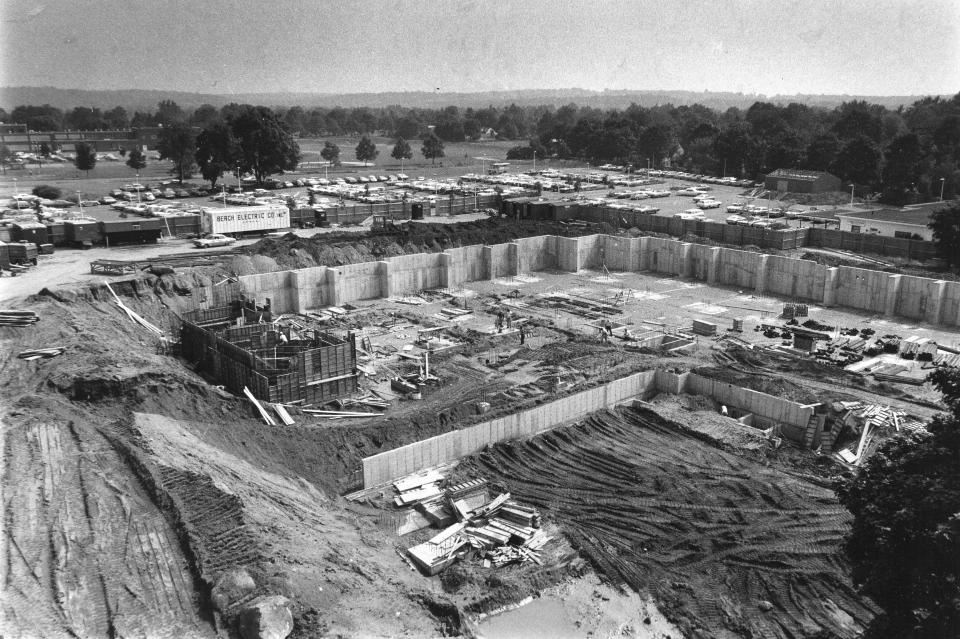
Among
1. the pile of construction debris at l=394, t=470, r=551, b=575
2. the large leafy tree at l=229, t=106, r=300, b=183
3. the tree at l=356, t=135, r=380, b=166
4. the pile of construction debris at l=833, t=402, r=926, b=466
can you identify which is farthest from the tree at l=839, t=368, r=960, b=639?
the tree at l=356, t=135, r=380, b=166

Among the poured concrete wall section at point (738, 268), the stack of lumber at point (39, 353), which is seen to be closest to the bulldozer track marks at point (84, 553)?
the stack of lumber at point (39, 353)

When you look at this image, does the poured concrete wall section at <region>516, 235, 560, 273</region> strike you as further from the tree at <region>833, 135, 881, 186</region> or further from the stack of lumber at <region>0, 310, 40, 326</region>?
the tree at <region>833, 135, 881, 186</region>

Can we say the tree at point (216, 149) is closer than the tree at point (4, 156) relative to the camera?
Yes

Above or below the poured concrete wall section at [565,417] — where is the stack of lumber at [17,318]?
above

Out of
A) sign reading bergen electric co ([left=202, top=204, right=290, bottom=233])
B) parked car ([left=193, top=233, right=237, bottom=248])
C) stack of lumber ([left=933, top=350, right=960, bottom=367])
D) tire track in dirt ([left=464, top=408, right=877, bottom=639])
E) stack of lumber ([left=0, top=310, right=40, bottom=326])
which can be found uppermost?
sign reading bergen electric co ([left=202, top=204, right=290, bottom=233])

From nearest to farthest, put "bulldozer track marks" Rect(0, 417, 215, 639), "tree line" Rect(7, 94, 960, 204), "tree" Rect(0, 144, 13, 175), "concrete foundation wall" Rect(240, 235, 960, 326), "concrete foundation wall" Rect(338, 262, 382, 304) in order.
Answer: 1. "bulldozer track marks" Rect(0, 417, 215, 639)
2. "concrete foundation wall" Rect(240, 235, 960, 326)
3. "concrete foundation wall" Rect(338, 262, 382, 304)
4. "tree line" Rect(7, 94, 960, 204)
5. "tree" Rect(0, 144, 13, 175)

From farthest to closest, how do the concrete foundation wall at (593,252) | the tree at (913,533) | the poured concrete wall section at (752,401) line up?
the concrete foundation wall at (593,252)
the poured concrete wall section at (752,401)
the tree at (913,533)

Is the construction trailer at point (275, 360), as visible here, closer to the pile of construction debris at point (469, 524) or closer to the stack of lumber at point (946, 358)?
the pile of construction debris at point (469, 524)
